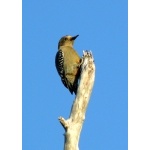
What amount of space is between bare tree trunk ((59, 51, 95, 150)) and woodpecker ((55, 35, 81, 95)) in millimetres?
1351

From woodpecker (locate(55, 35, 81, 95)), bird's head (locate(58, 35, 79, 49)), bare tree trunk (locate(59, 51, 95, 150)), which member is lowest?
bare tree trunk (locate(59, 51, 95, 150))

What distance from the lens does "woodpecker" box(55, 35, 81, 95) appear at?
514 inches

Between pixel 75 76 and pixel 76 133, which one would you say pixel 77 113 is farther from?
pixel 75 76

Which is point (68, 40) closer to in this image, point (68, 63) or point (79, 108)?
point (68, 63)

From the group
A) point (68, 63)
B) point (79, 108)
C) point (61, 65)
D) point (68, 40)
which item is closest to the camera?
point (79, 108)

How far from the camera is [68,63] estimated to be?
13.3 meters

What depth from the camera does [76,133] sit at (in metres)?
10.8

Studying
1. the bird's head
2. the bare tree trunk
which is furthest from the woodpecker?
the bare tree trunk

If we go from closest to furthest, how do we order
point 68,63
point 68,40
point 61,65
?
1. point 68,63
2. point 61,65
3. point 68,40

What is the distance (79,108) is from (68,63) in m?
2.49

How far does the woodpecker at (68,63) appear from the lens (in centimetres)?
1306

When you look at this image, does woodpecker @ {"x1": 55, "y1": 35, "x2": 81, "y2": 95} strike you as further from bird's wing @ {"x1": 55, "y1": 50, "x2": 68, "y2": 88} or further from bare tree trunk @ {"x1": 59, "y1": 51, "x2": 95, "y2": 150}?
bare tree trunk @ {"x1": 59, "y1": 51, "x2": 95, "y2": 150}

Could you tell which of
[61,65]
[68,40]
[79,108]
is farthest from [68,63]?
[79,108]
